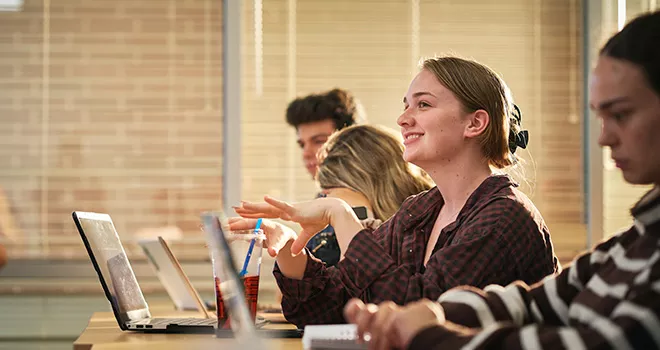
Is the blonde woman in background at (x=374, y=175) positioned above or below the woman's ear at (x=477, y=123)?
below

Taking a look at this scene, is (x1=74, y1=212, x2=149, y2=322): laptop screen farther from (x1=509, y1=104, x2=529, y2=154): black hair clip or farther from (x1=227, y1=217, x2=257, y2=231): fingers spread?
(x1=509, y1=104, x2=529, y2=154): black hair clip

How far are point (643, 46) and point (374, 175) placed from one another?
1.78 metres

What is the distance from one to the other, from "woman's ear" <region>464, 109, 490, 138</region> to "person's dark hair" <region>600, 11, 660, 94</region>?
33.6 inches

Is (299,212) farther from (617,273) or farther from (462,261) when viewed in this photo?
(617,273)

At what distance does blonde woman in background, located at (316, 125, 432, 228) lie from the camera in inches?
111

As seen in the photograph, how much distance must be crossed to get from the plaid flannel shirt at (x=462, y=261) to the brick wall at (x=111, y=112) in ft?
7.68

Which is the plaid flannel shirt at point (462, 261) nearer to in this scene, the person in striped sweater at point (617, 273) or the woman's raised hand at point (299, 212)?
the woman's raised hand at point (299, 212)

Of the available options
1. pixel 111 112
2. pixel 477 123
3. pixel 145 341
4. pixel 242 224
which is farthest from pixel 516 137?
pixel 111 112

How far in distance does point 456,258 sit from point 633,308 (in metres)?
0.79

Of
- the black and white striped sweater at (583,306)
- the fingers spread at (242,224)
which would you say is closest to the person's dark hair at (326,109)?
the fingers spread at (242,224)

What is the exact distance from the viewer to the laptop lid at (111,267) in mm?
1967

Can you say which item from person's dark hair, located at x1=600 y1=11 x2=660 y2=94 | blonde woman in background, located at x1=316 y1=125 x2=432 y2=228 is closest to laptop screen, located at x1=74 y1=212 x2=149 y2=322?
blonde woman in background, located at x1=316 y1=125 x2=432 y2=228

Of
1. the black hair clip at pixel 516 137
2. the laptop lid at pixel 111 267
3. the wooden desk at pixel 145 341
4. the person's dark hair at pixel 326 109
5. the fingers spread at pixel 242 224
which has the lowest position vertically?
the wooden desk at pixel 145 341

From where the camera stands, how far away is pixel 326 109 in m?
3.72
